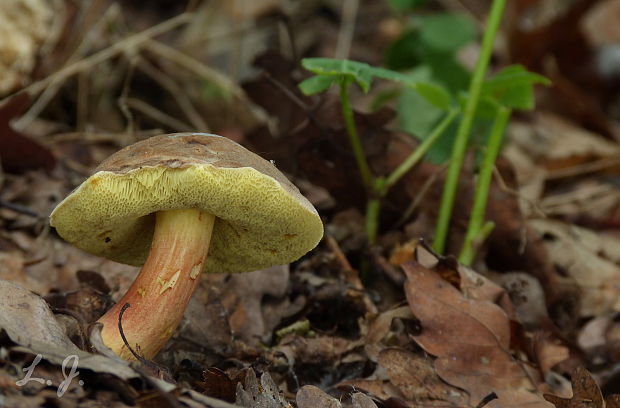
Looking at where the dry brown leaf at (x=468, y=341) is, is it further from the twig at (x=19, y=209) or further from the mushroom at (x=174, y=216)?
the twig at (x=19, y=209)

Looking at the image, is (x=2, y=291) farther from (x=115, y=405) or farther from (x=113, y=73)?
(x=113, y=73)

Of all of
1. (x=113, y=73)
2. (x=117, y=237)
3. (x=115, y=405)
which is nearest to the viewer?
(x=115, y=405)

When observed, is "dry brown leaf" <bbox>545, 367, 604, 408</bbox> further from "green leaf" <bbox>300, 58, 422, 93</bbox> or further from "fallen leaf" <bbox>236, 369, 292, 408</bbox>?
"green leaf" <bbox>300, 58, 422, 93</bbox>

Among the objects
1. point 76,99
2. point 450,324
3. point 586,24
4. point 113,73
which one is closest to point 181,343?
point 450,324

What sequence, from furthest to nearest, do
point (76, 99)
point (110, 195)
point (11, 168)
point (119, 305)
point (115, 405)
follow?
point (76, 99) → point (11, 168) → point (119, 305) → point (110, 195) → point (115, 405)
